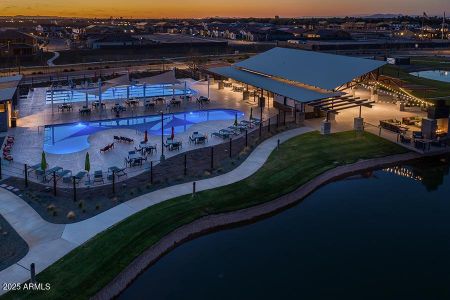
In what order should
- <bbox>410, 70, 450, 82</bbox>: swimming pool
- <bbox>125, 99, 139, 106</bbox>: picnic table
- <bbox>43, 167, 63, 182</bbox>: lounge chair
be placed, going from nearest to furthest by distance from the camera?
1. <bbox>43, 167, 63, 182</bbox>: lounge chair
2. <bbox>125, 99, 139, 106</bbox>: picnic table
3. <bbox>410, 70, 450, 82</bbox>: swimming pool

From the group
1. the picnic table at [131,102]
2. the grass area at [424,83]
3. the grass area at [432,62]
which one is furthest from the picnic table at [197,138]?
the grass area at [432,62]

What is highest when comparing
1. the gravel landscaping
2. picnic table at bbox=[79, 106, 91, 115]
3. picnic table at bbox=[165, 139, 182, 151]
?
picnic table at bbox=[79, 106, 91, 115]

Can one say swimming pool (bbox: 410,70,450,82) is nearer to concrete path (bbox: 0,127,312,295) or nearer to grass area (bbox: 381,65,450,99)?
grass area (bbox: 381,65,450,99)

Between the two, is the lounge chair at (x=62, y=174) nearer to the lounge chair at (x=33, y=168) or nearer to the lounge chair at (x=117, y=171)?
the lounge chair at (x=33, y=168)

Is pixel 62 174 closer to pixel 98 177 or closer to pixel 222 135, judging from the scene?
pixel 98 177

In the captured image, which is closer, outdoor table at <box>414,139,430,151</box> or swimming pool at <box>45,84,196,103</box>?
outdoor table at <box>414,139,430,151</box>

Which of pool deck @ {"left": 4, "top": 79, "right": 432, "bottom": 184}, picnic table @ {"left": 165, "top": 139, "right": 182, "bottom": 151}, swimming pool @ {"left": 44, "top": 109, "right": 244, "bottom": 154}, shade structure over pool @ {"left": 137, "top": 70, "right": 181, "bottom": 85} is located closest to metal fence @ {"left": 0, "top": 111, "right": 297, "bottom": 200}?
pool deck @ {"left": 4, "top": 79, "right": 432, "bottom": 184}
